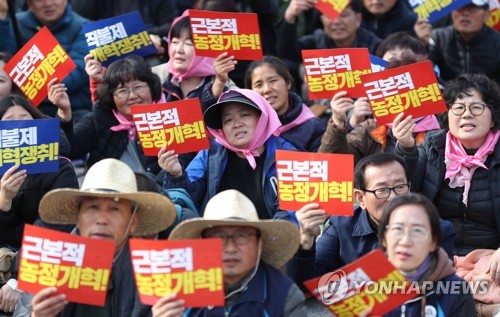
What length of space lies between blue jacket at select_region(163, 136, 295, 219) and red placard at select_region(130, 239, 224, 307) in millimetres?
2057

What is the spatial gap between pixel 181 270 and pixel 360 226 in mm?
1818

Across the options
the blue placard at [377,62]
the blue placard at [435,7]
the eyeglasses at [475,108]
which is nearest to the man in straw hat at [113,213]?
the eyeglasses at [475,108]

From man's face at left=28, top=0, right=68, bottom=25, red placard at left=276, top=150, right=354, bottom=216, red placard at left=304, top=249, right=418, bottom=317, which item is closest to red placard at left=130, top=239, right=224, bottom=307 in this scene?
red placard at left=304, top=249, right=418, bottom=317

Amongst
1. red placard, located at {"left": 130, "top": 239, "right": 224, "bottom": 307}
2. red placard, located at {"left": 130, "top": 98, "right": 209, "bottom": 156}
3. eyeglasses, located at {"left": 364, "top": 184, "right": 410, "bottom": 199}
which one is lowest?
red placard, located at {"left": 130, "top": 239, "right": 224, "bottom": 307}

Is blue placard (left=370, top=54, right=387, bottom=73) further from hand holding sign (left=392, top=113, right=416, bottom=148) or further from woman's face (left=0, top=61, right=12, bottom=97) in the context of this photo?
woman's face (left=0, top=61, right=12, bottom=97)

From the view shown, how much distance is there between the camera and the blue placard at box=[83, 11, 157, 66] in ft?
29.1

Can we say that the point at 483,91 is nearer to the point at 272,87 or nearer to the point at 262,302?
the point at 272,87

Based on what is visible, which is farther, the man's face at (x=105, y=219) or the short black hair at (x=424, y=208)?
the man's face at (x=105, y=219)

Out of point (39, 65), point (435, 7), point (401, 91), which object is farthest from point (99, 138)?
point (435, 7)

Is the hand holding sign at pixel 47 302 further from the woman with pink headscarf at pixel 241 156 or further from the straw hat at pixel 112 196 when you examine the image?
the woman with pink headscarf at pixel 241 156

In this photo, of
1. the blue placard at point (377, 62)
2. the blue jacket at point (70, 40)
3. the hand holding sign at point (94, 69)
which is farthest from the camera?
the blue jacket at point (70, 40)

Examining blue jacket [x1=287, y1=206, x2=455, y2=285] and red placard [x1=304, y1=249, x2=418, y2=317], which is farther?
blue jacket [x1=287, y1=206, x2=455, y2=285]

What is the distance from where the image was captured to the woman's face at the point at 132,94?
8.57 meters

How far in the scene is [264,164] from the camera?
24.7 ft
